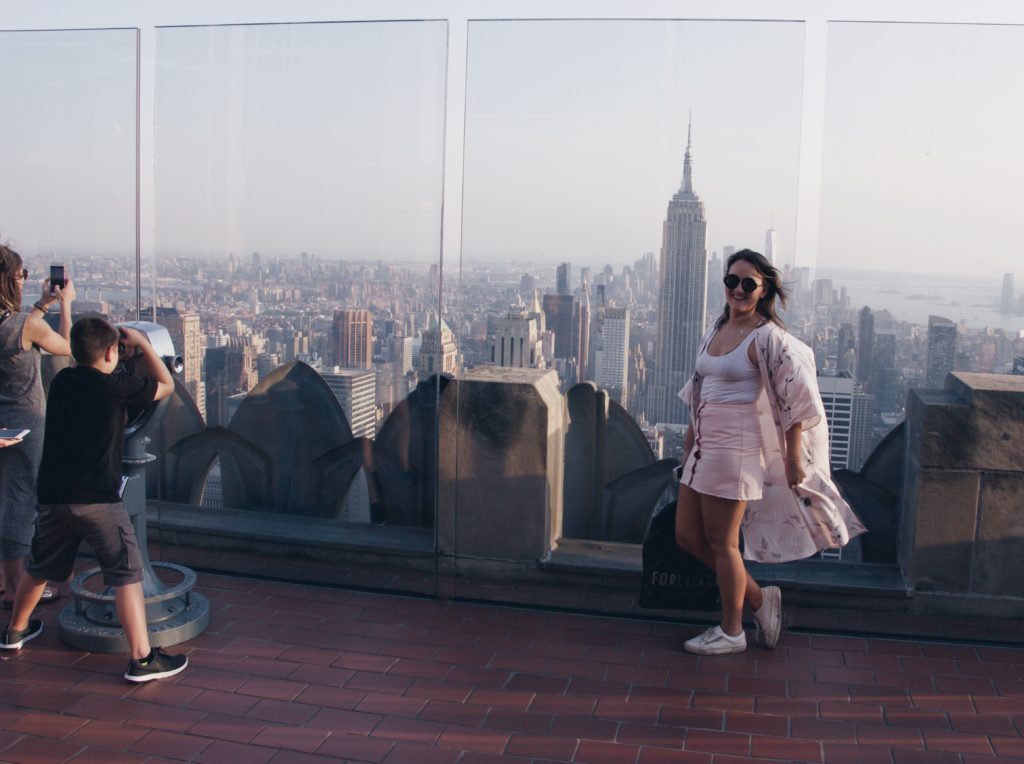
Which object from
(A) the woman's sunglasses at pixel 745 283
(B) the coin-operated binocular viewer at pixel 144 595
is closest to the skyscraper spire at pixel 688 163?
(A) the woman's sunglasses at pixel 745 283

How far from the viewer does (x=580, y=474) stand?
5695 mm

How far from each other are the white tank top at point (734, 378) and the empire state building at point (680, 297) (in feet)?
1.82

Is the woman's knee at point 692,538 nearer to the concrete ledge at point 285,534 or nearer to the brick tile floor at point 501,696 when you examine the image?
the brick tile floor at point 501,696

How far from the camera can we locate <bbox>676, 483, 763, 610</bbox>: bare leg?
4.69 m

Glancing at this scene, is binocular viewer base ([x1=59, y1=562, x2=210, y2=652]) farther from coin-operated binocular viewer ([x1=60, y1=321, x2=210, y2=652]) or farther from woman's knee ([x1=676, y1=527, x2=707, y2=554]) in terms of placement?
woman's knee ([x1=676, y1=527, x2=707, y2=554])

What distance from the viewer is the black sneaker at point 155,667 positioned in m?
4.31

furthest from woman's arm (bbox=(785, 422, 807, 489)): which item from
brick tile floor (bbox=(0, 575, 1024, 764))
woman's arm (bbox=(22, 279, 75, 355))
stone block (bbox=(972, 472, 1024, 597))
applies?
woman's arm (bbox=(22, 279, 75, 355))

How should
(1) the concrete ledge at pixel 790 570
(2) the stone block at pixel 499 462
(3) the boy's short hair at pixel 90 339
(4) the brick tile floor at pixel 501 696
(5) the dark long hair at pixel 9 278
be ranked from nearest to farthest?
(4) the brick tile floor at pixel 501 696 < (3) the boy's short hair at pixel 90 339 < (5) the dark long hair at pixel 9 278 < (1) the concrete ledge at pixel 790 570 < (2) the stone block at pixel 499 462

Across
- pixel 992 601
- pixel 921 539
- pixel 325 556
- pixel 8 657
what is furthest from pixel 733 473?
pixel 8 657

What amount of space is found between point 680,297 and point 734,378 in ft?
2.47

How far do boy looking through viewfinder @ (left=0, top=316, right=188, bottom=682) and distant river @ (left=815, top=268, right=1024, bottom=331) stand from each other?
2989 millimetres

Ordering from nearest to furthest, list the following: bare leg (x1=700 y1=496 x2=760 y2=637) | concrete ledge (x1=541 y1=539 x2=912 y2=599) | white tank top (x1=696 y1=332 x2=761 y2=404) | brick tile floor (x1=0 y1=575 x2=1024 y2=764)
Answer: brick tile floor (x1=0 y1=575 x2=1024 y2=764) → white tank top (x1=696 y1=332 x2=761 y2=404) → bare leg (x1=700 y1=496 x2=760 y2=637) → concrete ledge (x1=541 y1=539 x2=912 y2=599)

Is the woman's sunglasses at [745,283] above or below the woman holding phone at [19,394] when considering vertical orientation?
above

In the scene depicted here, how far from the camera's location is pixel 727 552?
4621 millimetres
